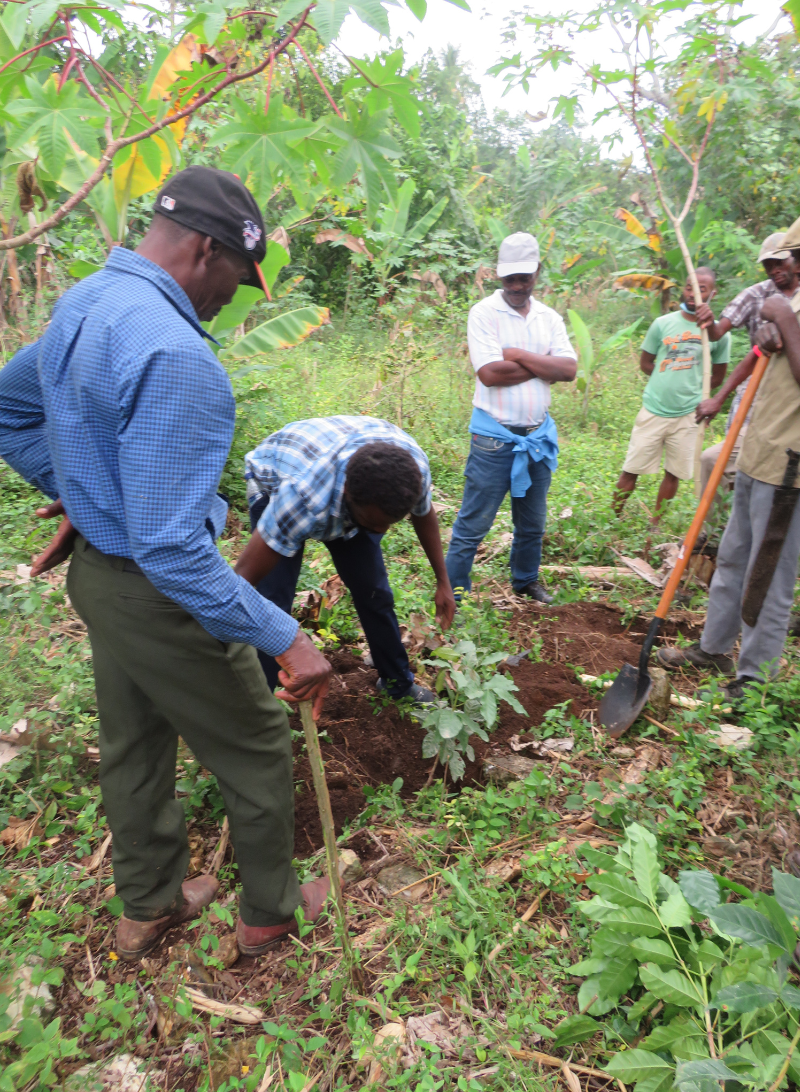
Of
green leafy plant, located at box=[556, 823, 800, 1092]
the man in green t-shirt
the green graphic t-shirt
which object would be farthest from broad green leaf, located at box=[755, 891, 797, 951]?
the green graphic t-shirt

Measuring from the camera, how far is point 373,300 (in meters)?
11.2

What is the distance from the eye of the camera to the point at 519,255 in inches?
146

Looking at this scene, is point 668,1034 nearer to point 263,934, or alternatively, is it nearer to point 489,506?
point 263,934

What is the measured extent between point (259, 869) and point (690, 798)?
156cm

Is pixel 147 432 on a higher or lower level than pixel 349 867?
higher

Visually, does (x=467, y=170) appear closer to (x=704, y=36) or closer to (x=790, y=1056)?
(x=704, y=36)

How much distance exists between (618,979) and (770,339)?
2441mm

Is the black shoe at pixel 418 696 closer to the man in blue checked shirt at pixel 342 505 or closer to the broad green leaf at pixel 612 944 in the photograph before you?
the man in blue checked shirt at pixel 342 505

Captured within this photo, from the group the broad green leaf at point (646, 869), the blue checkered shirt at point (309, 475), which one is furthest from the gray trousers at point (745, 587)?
the blue checkered shirt at point (309, 475)

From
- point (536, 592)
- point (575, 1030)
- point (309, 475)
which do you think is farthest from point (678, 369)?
point (575, 1030)

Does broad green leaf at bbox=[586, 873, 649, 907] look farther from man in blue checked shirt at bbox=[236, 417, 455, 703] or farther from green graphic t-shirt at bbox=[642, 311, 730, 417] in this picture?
green graphic t-shirt at bbox=[642, 311, 730, 417]

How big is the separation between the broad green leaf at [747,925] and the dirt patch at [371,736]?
124 cm

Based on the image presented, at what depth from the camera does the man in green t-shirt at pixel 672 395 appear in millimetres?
4883

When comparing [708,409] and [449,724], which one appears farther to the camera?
[708,409]
